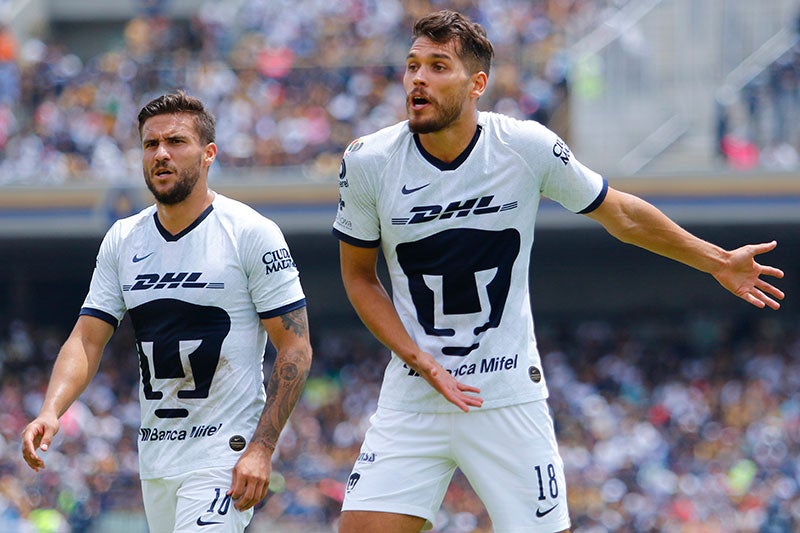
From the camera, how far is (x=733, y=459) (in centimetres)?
1525

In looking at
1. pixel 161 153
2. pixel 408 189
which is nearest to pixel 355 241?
pixel 408 189

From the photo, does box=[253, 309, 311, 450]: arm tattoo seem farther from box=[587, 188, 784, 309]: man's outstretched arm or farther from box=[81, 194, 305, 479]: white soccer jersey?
box=[587, 188, 784, 309]: man's outstretched arm

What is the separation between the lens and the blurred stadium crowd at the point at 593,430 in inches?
527

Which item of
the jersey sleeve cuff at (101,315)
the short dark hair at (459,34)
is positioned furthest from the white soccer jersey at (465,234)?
the jersey sleeve cuff at (101,315)

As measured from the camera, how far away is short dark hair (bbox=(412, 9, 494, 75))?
4.99m

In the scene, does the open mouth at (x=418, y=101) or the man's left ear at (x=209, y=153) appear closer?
the open mouth at (x=418, y=101)

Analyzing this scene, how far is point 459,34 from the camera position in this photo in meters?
5.00

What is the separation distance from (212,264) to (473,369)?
1101 millimetres

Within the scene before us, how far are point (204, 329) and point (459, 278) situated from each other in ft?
3.33

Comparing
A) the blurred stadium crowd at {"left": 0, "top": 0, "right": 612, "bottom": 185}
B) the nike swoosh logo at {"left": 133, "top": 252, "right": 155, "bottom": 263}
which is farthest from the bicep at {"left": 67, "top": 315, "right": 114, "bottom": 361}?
the blurred stadium crowd at {"left": 0, "top": 0, "right": 612, "bottom": 185}

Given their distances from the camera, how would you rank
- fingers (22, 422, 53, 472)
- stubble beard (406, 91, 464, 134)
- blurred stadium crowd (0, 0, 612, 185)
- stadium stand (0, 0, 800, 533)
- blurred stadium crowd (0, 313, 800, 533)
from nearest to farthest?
fingers (22, 422, 53, 472) → stubble beard (406, 91, 464, 134) → blurred stadium crowd (0, 313, 800, 533) → stadium stand (0, 0, 800, 533) → blurred stadium crowd (0, 0, 612, 185)

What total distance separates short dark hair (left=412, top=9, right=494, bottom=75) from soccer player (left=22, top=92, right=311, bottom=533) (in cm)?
96

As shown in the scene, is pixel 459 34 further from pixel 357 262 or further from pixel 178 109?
pixel 178 109

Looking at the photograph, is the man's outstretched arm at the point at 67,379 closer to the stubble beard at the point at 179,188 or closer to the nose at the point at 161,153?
the stubble beard at the point at 179,188
